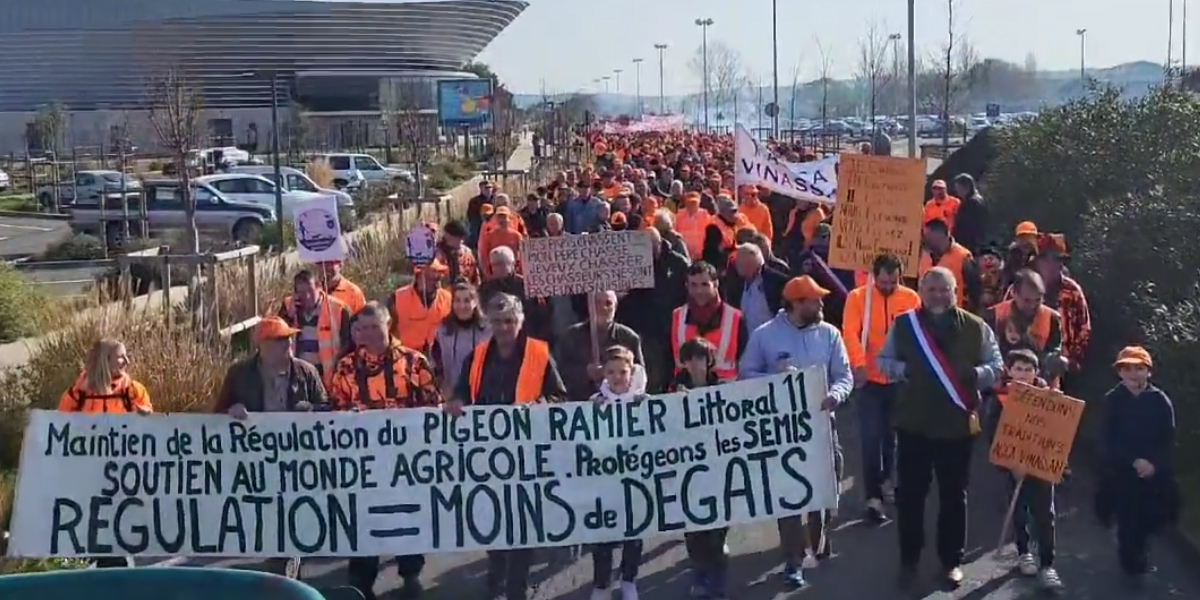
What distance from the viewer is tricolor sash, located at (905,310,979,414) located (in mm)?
8070

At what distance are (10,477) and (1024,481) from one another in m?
6.42

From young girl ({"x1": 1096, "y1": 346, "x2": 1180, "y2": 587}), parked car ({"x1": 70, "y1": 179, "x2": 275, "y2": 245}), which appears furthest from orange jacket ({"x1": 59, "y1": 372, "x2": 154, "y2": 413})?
parked car ({"x1": 70, "y1": 179, "x2": 275, "y2": 245})

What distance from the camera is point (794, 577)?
8445mm

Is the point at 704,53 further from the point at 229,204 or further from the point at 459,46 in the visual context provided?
the point at 229,204

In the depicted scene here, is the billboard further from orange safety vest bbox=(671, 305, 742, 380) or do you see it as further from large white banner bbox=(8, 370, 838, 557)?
large white banner bbox=(8, 370, 838, 557)

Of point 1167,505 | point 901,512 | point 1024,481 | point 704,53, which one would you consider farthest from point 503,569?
point 704,53

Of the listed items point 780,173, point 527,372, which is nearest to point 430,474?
point 527,372

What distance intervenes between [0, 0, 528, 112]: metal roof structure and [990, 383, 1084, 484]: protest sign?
82.8m

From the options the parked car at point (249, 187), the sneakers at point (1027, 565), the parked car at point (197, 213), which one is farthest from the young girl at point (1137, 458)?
the parked car at point (249, 187)

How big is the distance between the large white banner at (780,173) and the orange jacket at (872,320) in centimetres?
585

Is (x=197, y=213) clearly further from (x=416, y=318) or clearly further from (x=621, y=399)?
(x=621, y=399)

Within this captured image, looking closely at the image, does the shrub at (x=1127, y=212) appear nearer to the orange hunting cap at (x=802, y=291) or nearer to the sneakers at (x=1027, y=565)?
the sneakers at (x=1027, y=565)

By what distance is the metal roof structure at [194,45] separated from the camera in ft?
313

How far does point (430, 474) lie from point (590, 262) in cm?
205
